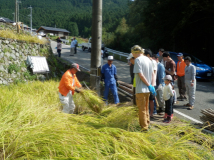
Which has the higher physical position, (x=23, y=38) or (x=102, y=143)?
(x=23, y=38)

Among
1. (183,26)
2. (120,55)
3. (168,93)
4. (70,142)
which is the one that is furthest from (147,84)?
(120,55)

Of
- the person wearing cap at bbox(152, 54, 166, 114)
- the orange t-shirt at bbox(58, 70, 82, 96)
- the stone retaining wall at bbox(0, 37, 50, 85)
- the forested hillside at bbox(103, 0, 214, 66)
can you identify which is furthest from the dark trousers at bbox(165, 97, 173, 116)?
the forested hillside at bbox(103, 0, 214, 66)

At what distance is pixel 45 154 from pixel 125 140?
4.08ft

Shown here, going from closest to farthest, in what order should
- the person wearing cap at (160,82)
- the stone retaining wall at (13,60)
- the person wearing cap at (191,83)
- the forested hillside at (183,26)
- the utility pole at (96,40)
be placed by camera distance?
1. the utility pole at (96,40)
2. the person wearing cap at (160,82)
3. the person wearing cap at (191,83)
4. the stone retaining wall at (13,60)
5. the forested hillside at (183,26)

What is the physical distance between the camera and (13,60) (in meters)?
9.34

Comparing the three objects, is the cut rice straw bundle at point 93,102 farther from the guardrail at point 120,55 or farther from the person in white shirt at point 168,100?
the guardrail at point 120,55

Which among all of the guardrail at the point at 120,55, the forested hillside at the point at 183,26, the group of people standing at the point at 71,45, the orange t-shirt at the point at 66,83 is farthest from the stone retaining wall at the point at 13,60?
the guardrail at the point at 120,55

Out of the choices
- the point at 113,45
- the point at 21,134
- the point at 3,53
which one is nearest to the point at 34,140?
the point at 21,134

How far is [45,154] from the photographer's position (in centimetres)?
268

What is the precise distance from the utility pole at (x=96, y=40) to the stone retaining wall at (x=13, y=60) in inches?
150

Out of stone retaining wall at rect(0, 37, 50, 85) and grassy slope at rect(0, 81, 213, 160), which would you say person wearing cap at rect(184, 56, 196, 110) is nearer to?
grassy slope at rect(0, 81, 213, 160)

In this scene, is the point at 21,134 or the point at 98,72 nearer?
the point at 21,134

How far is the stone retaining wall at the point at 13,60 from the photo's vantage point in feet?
27.9

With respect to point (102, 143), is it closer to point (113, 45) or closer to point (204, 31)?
point (204, 31)
